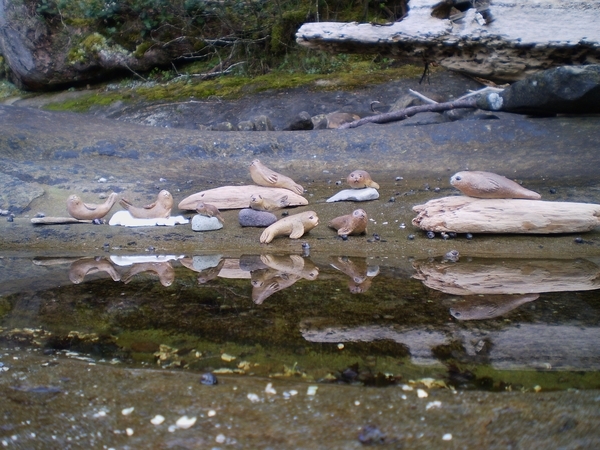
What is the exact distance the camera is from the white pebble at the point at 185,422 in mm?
1971

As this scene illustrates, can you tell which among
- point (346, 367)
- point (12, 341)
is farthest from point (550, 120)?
point (12, 341)

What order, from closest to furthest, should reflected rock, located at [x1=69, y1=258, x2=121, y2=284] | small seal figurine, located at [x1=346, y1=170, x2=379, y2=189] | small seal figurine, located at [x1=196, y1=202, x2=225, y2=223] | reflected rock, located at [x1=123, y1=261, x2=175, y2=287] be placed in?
reflected rock, located at [x1=123, y1=261, x2=175, y2=287] < reflected rock, located at [x1=69, y1=258, x2=121, y2=284] < small seal figurine, located at [x1=196, y1=202, x2=225, y2=223] < small seal figurine, located at [x1=346, y1=170, x2=379, y2=189]

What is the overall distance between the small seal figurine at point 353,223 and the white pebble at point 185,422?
258cm

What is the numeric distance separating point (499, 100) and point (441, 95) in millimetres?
2150

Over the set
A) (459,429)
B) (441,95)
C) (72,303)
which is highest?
(459,429)

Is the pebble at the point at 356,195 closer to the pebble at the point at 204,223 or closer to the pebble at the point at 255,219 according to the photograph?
the pebble at the point at 255,219

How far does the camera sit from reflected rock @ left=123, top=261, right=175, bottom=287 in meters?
3.56

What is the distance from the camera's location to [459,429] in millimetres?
1914

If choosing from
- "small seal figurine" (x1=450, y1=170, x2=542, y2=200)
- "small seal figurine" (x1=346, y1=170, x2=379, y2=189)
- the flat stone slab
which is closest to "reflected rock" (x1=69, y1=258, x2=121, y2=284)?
the flat stone slab

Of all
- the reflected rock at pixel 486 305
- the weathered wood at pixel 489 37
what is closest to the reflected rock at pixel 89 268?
the reflected rock at pixel 486 305

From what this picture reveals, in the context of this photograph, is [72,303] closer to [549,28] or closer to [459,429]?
[459,429]

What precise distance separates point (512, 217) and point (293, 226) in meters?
1.56

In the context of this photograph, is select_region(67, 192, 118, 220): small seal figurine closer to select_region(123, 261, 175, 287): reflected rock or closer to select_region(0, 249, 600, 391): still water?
select_region(0, 249, 600, 391): still water

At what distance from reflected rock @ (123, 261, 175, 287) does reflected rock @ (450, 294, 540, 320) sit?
5.28 ft
